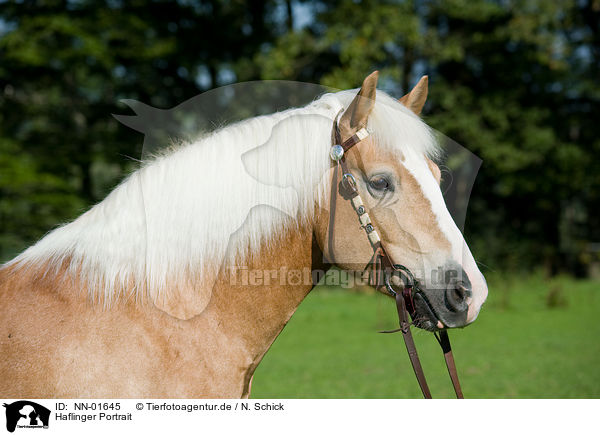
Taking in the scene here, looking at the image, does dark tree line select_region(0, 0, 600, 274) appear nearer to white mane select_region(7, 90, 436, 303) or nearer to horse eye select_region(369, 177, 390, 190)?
white mane select_region(7, 90, 436, 303)

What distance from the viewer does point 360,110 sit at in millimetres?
2234

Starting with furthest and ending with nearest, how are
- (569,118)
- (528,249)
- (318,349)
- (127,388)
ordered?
1. (528,249)
2. (569,118)
3. (318,349)
4. (127,388)

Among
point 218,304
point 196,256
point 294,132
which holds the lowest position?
point 218,304

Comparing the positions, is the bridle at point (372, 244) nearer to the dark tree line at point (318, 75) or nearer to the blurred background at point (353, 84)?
the blurred background at point (353, 84)

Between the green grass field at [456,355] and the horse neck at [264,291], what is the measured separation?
4.16 feet

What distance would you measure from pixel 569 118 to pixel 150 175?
21.5 meters

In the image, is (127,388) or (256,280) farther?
(256,280)

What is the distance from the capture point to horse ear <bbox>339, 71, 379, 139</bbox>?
2172 millimetres

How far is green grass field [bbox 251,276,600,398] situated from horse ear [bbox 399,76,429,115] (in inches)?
56.3

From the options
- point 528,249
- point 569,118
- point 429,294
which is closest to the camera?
point 429,294

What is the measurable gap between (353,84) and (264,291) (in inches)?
509

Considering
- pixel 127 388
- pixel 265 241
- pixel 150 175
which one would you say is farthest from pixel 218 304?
pixel 150 175
